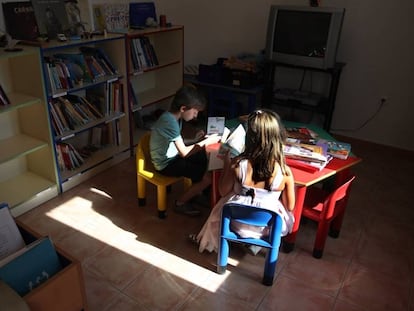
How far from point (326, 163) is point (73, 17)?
7.58ft

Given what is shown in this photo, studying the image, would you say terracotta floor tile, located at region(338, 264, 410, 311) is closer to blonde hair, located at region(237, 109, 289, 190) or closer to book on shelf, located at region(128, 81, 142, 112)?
blonde hair, located at region(237, 109, 289, 190)

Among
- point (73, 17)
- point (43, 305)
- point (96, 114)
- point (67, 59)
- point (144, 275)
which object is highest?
point (73, 17)

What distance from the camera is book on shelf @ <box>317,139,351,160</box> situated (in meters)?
2.42

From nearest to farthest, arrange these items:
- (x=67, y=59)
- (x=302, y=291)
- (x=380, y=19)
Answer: (x=302, y=291)
(x=67, y=59)
(x=380, y=19)

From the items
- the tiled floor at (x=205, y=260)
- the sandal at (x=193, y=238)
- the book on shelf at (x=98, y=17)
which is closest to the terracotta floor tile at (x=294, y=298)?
the tiled floor at (x=205, y=260)

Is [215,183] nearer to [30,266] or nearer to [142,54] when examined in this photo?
[30,266]

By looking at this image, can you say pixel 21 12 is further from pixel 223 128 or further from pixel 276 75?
pixel 276 75

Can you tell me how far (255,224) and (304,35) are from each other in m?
2.39

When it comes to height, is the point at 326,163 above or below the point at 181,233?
above

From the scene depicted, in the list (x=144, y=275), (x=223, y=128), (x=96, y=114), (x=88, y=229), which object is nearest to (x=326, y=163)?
(x=223, y=128)

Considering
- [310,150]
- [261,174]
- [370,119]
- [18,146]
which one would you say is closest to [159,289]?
[261,174]

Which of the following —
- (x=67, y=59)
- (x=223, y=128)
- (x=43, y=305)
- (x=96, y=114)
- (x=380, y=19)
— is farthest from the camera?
(x=380, y=19)

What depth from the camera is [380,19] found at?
372cm

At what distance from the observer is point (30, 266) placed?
5.36 feet
